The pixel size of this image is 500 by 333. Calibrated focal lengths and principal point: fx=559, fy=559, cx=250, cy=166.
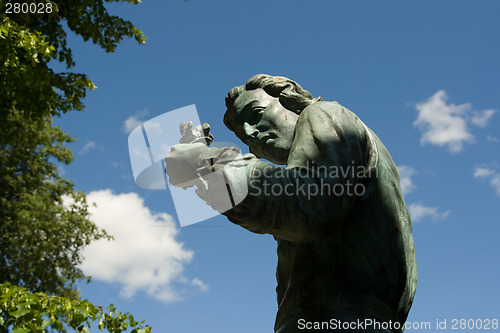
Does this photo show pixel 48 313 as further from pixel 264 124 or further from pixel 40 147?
pixel 40 147

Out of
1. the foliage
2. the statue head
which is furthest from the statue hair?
the foliage

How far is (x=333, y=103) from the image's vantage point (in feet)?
6.25

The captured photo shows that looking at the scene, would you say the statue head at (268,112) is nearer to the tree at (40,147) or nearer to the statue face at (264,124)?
the statue face at (264,124)

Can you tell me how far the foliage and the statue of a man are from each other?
9.05 feet

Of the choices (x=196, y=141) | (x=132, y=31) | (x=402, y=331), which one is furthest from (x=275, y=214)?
(x=132, y=31)

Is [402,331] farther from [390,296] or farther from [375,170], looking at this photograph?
[375,170]

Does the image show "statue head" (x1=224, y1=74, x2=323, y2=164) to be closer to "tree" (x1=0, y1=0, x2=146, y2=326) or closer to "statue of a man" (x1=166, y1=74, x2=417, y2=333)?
"statue of a man" (x1=166, y1=74, x2=417, y2=333)

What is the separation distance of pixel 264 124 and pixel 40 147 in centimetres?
1114

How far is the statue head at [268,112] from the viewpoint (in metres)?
2.16

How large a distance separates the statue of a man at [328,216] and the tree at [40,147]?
4591 millimetres

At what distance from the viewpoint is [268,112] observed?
2.21m

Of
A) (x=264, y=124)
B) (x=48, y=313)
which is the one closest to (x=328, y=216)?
(x=264, y=124)

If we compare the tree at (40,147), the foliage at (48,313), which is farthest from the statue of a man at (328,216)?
the tree at (40,147)

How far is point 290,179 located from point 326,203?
134 mm
